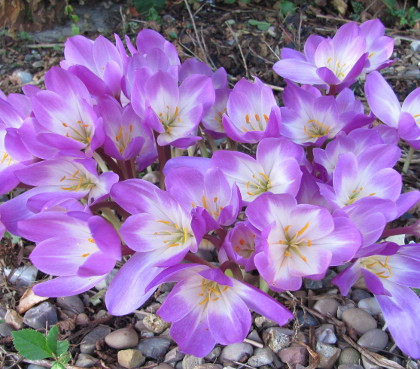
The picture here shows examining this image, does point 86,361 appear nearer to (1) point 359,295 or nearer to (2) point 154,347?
(2) point 154,347

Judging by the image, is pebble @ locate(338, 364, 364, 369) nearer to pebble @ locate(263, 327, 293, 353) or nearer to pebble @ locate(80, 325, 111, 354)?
pebble @ locate(263, 327, 293, 353)

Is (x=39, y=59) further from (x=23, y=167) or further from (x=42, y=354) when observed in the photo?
(x=42, y=354)

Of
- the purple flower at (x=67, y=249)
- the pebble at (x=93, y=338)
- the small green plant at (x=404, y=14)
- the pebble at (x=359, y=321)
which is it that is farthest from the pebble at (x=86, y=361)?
the small green plant at (x=404, y=14)

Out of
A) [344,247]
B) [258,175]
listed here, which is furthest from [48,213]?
[344,247]

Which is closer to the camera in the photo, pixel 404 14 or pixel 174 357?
pixel 174 357

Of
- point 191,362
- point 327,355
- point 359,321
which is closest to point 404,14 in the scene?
point 359,321

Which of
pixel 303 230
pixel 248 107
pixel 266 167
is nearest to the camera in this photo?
pixel 303 230

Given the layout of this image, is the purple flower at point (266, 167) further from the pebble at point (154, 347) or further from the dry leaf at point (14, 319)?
the dry leaf at point (14, 319)
